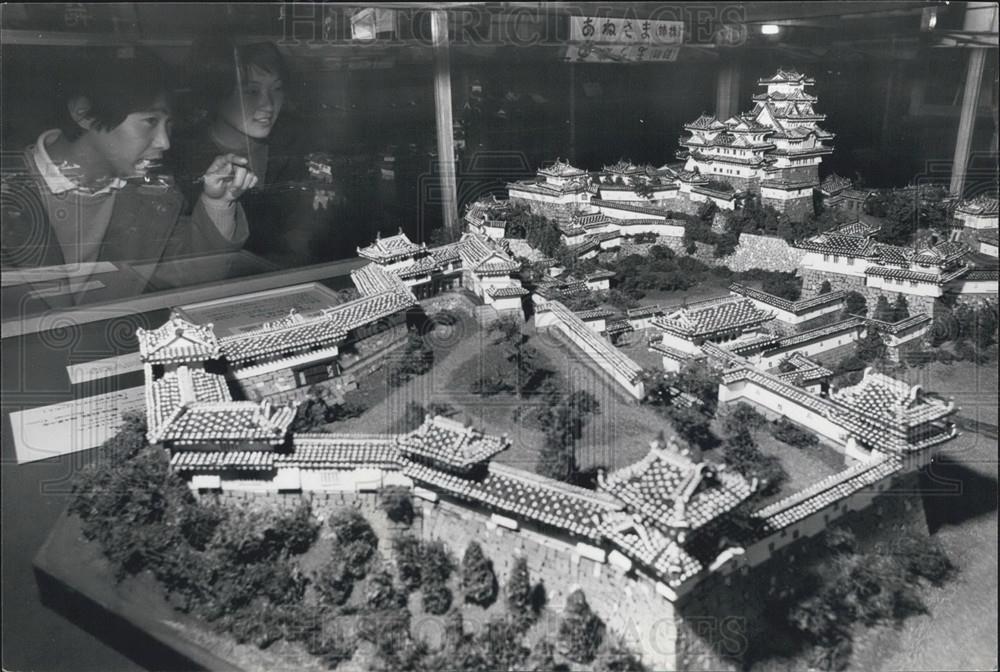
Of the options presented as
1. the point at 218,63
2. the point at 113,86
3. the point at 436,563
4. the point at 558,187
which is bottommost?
the point at 436,563

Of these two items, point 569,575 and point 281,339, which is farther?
point 281,339

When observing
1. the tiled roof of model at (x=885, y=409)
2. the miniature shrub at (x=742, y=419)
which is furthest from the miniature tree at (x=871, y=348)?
the tiled roof of model at (x=885, y=409)

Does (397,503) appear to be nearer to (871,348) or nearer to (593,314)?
(593,314)

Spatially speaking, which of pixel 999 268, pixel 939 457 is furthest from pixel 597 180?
pixel 939 457

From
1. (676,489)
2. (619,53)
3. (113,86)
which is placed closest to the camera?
(676,489)

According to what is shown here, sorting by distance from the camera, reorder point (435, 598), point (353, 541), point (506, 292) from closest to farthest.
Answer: point (435, 598), point (353, 541), point (506, 292)

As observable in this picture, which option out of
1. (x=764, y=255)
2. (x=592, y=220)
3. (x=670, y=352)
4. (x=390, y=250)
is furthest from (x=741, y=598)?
(x=592, y=220)

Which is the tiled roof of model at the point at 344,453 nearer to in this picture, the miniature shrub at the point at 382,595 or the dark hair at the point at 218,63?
the miniature shrub at the point at 382,595
